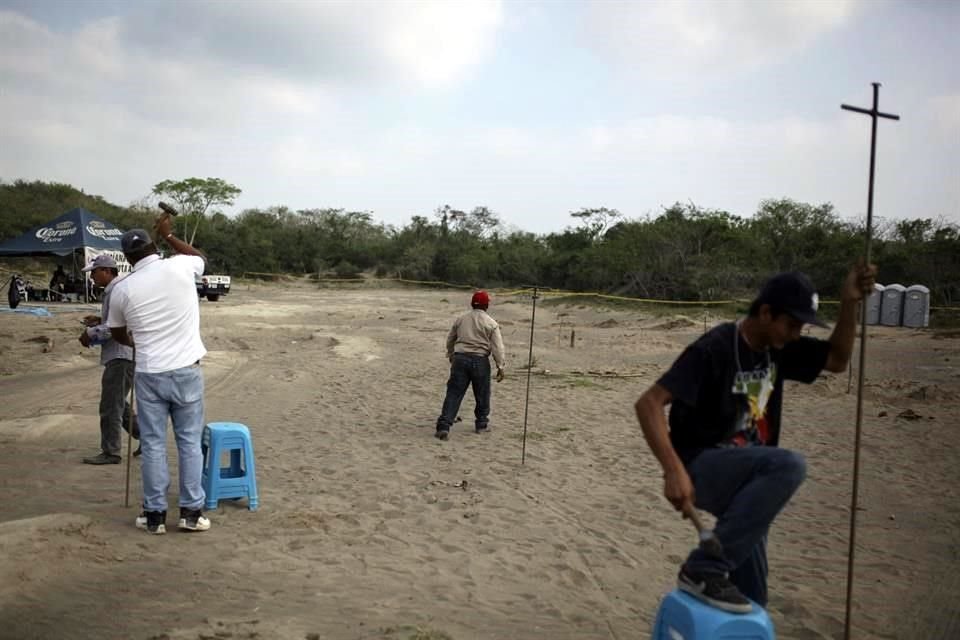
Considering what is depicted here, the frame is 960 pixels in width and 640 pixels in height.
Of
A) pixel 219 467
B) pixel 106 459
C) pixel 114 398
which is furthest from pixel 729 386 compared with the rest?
pixel 106 459

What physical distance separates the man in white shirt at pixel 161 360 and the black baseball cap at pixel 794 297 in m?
3.69

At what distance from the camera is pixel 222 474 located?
6.18 m

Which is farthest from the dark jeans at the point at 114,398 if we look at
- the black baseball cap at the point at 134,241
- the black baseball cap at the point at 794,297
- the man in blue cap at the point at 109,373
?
the black baseball cap at the point at 794,297

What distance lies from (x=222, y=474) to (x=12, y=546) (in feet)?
5.82

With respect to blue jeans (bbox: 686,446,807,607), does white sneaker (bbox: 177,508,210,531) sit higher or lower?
lower

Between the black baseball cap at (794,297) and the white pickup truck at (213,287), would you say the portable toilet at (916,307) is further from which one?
the white pickup truck at (213,287)

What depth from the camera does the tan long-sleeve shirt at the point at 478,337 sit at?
9.23 m

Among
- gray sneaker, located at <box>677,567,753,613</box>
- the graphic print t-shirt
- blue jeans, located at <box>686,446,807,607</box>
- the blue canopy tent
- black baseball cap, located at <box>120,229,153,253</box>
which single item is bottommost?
gray sneaker, located at <box>677,567,753,613</box>

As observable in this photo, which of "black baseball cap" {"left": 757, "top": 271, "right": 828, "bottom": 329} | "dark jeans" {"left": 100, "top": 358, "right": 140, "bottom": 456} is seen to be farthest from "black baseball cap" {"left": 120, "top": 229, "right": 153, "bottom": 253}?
"black baseball cap" {"left": 757, "top": 271, "right": 828, "bottom": 329}

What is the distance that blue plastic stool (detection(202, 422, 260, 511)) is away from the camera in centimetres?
575

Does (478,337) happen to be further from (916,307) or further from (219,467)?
(916,307)

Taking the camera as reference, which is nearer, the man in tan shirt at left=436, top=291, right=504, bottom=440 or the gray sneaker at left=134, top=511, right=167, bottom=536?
the gray sneaker at left=134, top=511, right=167, bottom=536

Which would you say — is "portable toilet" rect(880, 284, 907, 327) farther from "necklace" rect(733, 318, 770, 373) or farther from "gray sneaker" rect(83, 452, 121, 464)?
"necklace" rect(733, 318, 770, 373)

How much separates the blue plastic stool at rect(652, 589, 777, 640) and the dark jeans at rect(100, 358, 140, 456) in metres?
5.55
